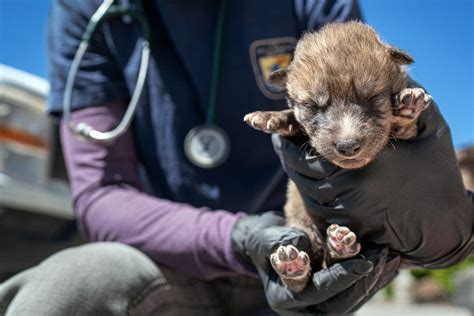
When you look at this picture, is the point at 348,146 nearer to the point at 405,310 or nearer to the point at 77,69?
the point at 77,69

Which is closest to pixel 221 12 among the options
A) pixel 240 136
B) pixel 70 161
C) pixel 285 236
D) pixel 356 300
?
pixel 240 136

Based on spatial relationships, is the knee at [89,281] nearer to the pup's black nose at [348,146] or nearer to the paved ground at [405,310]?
the pup's black nose at [348,146]

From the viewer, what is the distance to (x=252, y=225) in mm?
2398

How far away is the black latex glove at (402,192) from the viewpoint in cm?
209

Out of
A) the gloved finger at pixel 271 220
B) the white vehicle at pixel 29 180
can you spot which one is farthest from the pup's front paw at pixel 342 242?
the white vehicle at pixel 29 180

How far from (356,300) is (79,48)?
5.34ft

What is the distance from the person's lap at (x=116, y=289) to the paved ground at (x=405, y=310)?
488 cm

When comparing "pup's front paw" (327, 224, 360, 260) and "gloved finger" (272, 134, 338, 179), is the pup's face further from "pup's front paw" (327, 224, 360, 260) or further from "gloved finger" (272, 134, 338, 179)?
"pup's front paw" (327, 224, 360, 260)

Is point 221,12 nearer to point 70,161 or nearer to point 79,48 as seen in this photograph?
point 79,48

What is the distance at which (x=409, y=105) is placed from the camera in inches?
77.7

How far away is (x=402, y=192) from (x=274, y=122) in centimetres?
44

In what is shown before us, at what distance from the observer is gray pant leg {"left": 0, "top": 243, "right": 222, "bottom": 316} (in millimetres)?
2371

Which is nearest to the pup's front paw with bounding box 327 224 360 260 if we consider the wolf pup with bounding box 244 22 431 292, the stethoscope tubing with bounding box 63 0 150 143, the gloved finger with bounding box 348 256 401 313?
the wolf pup with bounding box 244 22 431 292

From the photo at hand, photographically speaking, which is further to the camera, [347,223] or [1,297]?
[1,297]
